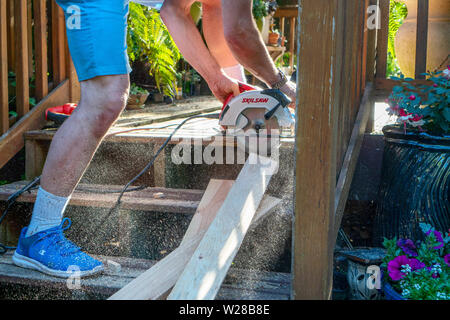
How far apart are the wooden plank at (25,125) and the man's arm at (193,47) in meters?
0.83

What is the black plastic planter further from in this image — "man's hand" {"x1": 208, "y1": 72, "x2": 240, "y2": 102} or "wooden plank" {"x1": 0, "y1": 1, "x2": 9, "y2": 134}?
"wooden plank" {"x1": 0, "y1": 1, "x2": 9, "y2": 134}

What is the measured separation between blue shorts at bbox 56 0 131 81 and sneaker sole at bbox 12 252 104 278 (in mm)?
690

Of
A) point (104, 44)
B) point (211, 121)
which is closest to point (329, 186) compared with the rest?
point (104, 44)

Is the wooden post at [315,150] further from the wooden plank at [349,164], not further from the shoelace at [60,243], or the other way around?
the shoelace at [60,243]

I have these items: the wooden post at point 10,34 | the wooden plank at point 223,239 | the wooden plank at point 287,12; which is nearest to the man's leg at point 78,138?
the wooden plank at point 223,239

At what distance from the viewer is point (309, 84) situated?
1478 mm

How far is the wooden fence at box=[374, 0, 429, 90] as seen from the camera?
2746mm

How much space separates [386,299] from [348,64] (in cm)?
86

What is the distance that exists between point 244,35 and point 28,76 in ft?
4.70

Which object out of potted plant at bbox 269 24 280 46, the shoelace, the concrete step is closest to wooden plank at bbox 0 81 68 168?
the concrete step

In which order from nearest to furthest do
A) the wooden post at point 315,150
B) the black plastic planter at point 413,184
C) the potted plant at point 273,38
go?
the wooden post at point 315,150 → the black plastic planter at point 413,184 → the potted plant at point 273,38

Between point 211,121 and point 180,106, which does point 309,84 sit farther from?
point 180,106

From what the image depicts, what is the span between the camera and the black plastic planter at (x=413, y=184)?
2.16 m
